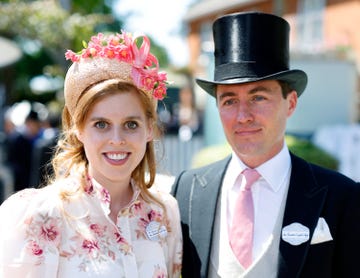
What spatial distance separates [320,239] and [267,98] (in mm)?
637

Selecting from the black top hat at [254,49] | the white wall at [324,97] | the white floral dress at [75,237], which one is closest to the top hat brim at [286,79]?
the black top hat at [254,49]

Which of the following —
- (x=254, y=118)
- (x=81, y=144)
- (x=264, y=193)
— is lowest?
(x=264, y=193)

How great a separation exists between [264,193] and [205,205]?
0.27 m

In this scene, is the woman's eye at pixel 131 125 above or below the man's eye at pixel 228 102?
below

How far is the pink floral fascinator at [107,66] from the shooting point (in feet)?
7.65

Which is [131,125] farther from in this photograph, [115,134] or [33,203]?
[33,203]

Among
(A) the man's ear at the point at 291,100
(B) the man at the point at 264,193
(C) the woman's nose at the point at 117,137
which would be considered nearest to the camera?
(C) the woman's nose at the point at 117,137

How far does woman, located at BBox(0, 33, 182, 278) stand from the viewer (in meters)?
2.20

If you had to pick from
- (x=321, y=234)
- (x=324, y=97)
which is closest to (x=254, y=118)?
(x=321, y=234)

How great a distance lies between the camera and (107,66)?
2342 mm

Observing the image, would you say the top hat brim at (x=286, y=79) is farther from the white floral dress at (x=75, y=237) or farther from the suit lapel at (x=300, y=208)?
the white floral dress at (x=75, y=237)

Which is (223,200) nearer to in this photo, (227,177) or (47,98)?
(227,177)

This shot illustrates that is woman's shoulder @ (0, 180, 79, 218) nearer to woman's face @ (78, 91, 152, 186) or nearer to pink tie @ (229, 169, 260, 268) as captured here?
woman's face @ (78, 91, 152, 186)

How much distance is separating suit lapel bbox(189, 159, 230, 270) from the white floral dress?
0.17 m
